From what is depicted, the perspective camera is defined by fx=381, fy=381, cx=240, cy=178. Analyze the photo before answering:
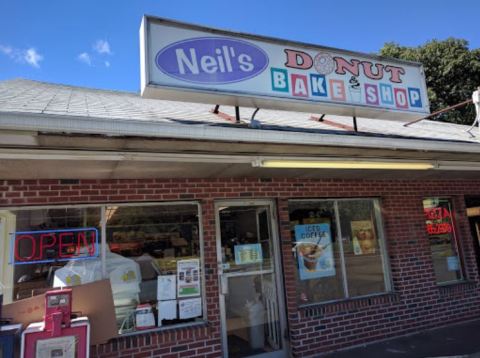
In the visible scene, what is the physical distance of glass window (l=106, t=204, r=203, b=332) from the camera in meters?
5.03

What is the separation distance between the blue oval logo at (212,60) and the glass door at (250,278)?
6.28 feet

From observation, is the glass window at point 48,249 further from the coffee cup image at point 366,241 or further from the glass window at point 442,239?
the glass window at point 442,239

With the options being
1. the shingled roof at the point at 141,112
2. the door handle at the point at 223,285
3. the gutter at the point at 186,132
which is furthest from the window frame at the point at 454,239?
the door handle at the point at 223,285

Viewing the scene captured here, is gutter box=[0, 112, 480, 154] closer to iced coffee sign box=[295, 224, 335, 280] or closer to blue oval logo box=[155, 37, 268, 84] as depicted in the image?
blue oval logo box=[155, 37, 268, 84]

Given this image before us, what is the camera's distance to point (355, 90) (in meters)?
5.69

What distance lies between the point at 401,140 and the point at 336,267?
260 centimetres

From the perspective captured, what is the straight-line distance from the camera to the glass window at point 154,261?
→ 5.03m

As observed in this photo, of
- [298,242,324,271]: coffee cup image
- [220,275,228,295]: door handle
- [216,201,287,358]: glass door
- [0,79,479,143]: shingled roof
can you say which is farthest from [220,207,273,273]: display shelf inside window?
[0,79,479,143]: shingled roof

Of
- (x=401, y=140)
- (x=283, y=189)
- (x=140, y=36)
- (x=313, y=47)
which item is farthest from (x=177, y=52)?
(x=401, y=140)

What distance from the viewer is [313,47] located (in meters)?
5.56

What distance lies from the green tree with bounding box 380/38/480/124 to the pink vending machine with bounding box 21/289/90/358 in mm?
23458

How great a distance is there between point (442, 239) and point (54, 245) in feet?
22.8

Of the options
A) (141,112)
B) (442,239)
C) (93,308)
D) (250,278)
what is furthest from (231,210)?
(442,239)

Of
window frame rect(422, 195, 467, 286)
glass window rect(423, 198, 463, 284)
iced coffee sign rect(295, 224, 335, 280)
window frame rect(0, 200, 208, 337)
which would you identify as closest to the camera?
window frame rect(0, 200, 208, 337)
